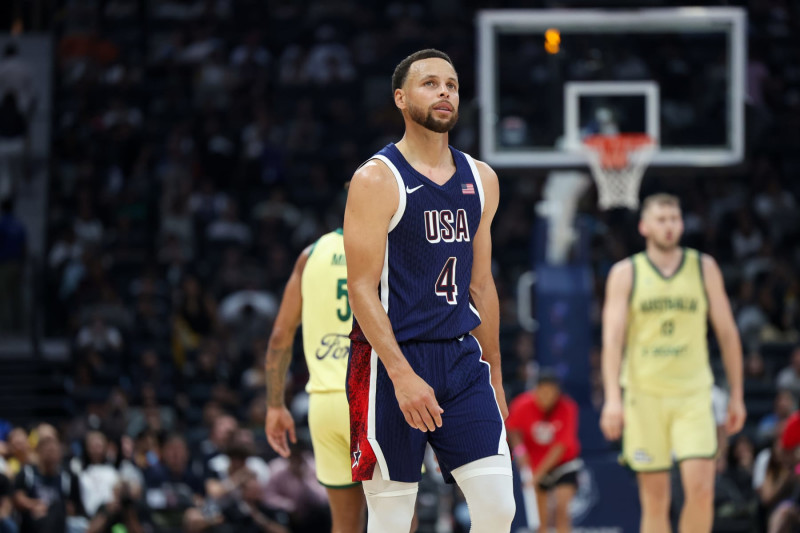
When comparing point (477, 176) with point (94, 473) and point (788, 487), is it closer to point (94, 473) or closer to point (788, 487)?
point (788, 487)

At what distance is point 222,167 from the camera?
18797 mm

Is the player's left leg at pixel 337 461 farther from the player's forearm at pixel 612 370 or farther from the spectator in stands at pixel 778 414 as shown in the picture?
the spectator in stands at pixel 778 414

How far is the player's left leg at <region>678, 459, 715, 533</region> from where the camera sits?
7.72 metres

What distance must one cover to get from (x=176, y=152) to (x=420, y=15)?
4488 millimetres

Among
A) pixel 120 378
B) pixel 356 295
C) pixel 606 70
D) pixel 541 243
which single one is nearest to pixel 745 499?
pixel 541 243

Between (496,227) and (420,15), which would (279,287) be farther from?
(420,15)

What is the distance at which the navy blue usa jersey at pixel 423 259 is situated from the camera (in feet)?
16.4

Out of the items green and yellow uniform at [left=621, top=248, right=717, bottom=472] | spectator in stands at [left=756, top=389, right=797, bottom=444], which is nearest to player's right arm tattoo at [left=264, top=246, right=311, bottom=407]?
green and yellow uniform at [left=621, top=248, right=717, bottom=472]

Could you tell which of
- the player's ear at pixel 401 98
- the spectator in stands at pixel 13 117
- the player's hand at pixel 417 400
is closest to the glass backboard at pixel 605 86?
the player's ear at pixel 401 98

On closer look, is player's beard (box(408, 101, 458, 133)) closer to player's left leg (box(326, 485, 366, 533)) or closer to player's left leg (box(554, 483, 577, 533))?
player's left leg (box(326, 485, 366, 533))

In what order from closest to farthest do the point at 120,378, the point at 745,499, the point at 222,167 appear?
the point at 745,499 < the point at 120,378 < the point at 222,167

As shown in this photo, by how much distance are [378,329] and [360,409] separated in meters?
0.41

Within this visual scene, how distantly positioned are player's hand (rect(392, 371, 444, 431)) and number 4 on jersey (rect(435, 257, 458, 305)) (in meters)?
0.40

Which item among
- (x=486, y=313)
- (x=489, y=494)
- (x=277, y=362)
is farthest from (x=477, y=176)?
(x=277, y=362)
